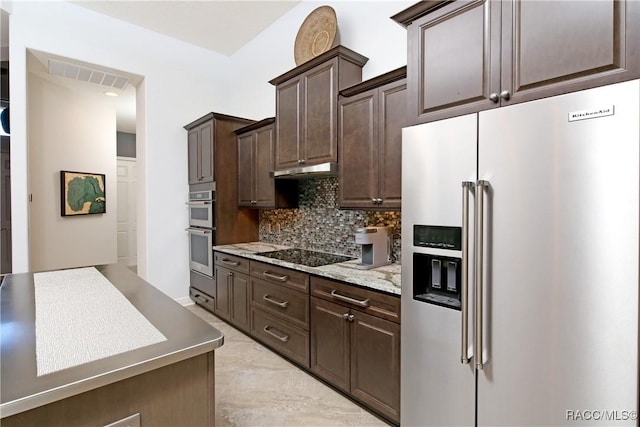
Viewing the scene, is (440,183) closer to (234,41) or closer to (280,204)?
(280,204)

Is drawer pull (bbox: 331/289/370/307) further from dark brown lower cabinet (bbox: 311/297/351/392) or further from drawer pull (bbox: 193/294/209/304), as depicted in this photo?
drawer pull (bbox: 193/294/209/304)

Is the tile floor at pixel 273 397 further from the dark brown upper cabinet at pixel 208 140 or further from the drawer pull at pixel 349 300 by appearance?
the dark brown upper cabinet at pixel 208 140

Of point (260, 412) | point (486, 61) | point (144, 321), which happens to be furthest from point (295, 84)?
point (260, 412)

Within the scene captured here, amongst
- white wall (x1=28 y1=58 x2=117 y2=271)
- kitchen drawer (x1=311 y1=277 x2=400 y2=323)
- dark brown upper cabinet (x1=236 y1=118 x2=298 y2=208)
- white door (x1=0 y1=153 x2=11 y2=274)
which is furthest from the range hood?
white door (x1=0 y1=153 x2=11 y2=274)

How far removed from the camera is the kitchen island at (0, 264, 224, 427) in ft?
2.46

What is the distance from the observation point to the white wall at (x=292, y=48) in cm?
258

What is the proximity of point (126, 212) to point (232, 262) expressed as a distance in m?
4.76

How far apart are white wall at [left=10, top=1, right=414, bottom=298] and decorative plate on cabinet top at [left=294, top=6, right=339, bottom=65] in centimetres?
11

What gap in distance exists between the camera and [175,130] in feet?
13.6

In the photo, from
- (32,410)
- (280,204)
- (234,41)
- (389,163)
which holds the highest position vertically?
(234,41)

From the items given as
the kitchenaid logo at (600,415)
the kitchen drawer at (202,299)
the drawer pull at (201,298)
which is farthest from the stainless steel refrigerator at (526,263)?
the drawer pull at (201,298)

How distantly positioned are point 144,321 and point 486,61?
5.73 feet

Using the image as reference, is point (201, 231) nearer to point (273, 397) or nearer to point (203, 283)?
point (203, 283)

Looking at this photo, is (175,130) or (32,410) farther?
(175,130)
